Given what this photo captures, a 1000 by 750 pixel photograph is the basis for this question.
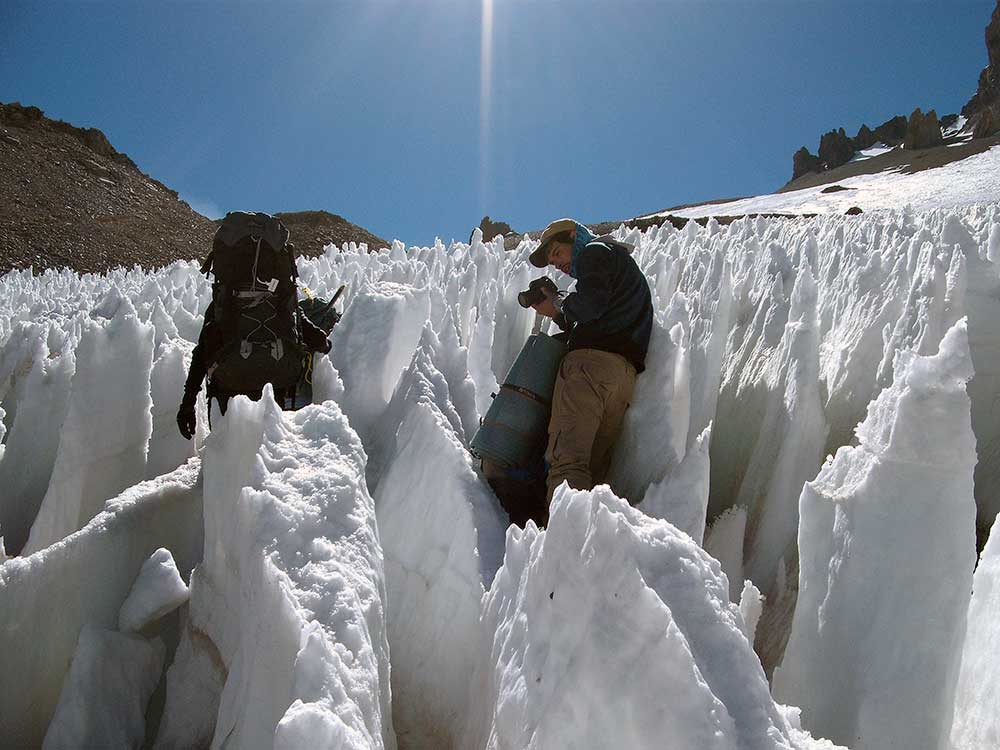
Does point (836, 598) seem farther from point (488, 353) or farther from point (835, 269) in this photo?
point (835, 269)

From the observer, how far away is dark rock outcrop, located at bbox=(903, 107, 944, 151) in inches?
1905

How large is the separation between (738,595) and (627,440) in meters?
0.77

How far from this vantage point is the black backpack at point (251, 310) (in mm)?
3502

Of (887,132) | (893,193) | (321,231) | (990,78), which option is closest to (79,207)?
(321,231)

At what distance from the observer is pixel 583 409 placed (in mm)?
2867

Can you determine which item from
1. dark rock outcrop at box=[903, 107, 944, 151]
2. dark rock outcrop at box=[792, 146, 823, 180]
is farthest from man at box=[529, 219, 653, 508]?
dark rock outcrop at box=[792, 146, 823, 180]

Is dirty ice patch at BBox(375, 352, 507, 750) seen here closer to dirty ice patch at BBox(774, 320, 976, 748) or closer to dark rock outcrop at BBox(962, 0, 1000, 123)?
dirty ice patch at BBox(774, 320, 976, 748)

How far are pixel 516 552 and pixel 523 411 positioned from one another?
145 cm

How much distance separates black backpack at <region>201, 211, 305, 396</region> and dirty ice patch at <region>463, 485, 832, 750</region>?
7.98 feet

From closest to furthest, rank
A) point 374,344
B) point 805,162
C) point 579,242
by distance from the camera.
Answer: point 374,344 < point 579,242 < point 805,162

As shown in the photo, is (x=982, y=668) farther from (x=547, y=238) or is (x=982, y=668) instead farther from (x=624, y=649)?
(x=547, y=238)

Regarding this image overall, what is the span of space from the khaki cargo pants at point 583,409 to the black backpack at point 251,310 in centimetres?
153

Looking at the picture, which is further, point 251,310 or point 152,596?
point 251,310

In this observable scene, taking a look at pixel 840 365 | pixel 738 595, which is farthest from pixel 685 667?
pixel 840 365
